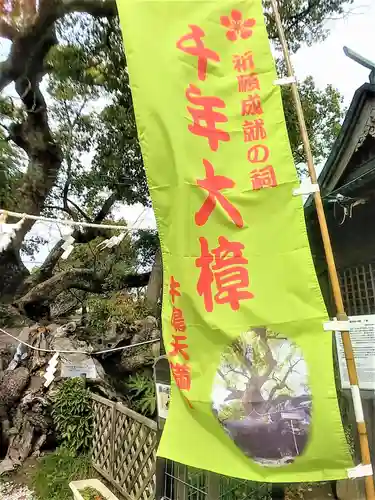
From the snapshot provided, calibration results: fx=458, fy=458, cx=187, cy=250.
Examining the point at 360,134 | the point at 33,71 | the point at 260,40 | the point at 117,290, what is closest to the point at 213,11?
the point at 260,40

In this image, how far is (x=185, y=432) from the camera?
3033 millimetres

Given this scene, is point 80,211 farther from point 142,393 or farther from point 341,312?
point 341,312

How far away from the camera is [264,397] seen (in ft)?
8.89

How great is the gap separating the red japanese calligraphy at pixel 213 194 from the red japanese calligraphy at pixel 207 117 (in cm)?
A: 17

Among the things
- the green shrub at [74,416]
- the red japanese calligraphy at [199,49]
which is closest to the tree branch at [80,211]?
the green shrub at [74,416]

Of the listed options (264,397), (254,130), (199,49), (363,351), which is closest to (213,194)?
(254,130)

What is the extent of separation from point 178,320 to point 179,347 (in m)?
0.18

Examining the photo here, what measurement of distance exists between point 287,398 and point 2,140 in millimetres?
9553

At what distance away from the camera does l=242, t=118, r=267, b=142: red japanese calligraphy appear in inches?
116

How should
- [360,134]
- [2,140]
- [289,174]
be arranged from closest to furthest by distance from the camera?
1. [289,174]
2. [360,134]
3. [2,140]

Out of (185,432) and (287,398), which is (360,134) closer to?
(287,398)

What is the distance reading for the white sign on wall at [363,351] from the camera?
10.6 ft

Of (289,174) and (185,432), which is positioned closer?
(289,174)

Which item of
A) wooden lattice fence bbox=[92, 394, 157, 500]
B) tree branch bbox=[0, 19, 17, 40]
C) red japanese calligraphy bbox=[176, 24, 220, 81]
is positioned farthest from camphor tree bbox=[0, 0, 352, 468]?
red japanese calligraphy bbox=[176, 24, 220, 81]
